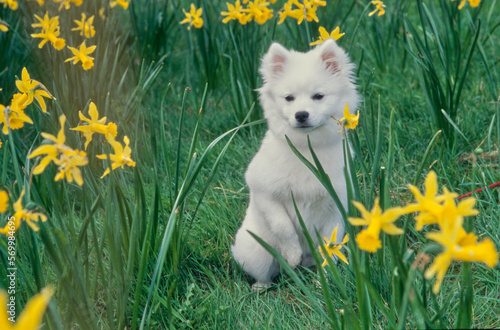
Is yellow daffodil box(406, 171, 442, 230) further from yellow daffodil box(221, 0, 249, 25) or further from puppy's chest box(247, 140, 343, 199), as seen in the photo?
yellow daffodil box(221, 0, 249, 25)

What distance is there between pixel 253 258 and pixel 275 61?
921 millimetres

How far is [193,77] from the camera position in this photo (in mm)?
4004

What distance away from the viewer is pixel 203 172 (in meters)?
3.20

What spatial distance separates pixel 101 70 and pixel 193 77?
0.97 metres

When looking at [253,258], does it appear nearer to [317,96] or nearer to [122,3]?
[317,96]

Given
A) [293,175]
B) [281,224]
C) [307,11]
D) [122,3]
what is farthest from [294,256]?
[122,3]

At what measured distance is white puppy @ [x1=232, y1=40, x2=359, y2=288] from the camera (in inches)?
91.1

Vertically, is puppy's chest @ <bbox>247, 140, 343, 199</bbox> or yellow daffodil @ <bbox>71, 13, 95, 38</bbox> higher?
yellow daffodil @ <bbox>71, 13, 95, 38</bbox>

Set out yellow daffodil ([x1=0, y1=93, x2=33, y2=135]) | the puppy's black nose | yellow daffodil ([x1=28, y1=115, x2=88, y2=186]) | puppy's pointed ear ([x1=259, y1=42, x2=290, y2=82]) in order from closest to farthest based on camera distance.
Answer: yellow daffodil ([x1=28, y1=115, x2=88, y2=186]), yellow daffodil ([x1=0, y1=93, x2=33, y2=135]), the puppy's black nose, puppy's pointed ear ([x1=259, y1=42, x2=290, y2=82])

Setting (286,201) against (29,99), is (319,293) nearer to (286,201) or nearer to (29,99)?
(286,201)

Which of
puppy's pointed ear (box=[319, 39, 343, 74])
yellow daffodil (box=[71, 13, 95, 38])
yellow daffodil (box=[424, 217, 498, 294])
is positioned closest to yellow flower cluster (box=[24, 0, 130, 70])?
yellow daffodil (box=[71, 13, 95, 38])

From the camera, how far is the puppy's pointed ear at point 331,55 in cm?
239

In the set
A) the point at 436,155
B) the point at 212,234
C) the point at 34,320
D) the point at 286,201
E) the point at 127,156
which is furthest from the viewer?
the point at 436,155

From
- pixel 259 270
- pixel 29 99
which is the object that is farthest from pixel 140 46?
pixel 29 99
